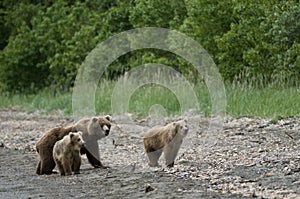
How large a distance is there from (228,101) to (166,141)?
27.4ft

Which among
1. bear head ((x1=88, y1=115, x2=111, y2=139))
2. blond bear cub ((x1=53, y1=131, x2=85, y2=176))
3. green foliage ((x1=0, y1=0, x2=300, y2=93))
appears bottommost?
blond bear cub ((x1=53, y1=131, x2=85, y2=176))

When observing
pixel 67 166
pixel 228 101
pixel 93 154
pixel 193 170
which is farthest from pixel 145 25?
pixel 193 170

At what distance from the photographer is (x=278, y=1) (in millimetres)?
20750

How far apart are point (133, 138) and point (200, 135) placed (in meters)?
1.39

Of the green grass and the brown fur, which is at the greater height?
the green grass

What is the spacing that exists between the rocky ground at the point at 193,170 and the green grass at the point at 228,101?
4.94 feet

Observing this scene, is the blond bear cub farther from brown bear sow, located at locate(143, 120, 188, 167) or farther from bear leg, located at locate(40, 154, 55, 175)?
brown bear sow, located at locate(143, 120, 188, 167)

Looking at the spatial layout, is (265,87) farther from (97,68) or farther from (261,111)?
(97,68)

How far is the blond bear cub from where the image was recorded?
10.2 m

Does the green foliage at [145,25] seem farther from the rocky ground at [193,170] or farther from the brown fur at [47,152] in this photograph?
the brown fur at [47,152]

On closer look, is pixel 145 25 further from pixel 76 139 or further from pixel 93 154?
pixel 76 139

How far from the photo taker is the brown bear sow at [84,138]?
1074 cm

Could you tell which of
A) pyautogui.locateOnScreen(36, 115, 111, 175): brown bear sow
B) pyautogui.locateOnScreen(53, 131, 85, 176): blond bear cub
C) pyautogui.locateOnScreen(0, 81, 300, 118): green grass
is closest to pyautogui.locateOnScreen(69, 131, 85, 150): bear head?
pyautogui.locateOnScreen(53, 131, 85, 176): blond bear cub

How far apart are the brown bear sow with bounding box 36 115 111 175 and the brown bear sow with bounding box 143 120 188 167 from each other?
64 centimetres
